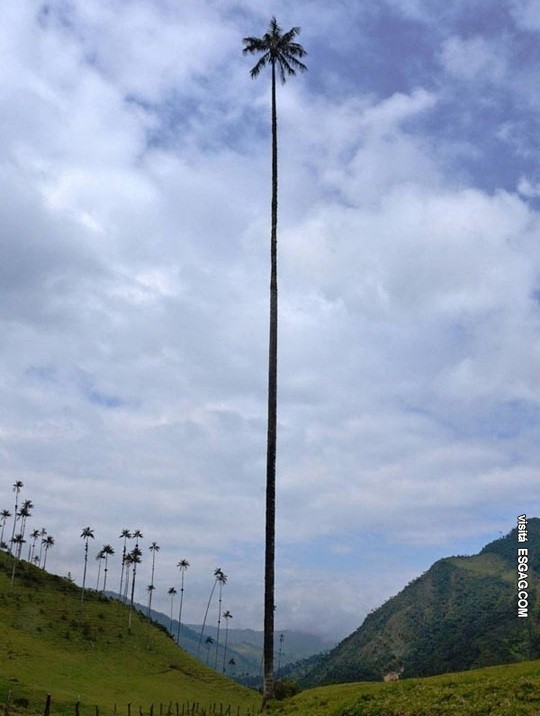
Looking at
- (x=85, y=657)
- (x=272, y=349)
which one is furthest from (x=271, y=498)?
(x=85, y=657)

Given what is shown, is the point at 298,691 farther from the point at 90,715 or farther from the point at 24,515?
the point at 24,515

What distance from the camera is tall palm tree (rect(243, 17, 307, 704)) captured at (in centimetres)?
3256

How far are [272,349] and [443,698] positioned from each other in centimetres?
1932

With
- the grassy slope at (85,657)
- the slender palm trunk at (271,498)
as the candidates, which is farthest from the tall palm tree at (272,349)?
the grassy slope at (85,657)

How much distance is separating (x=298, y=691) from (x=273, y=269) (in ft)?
81.8

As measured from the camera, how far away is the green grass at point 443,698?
22.3 meters


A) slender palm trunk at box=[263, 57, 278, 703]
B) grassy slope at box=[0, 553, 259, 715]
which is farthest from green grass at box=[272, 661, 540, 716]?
grassy slope at box=[0, 553, 259, 715]

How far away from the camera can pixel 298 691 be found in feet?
120

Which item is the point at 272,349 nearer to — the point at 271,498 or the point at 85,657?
the point at 271,498

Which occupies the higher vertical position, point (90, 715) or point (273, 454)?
point (273, 454)

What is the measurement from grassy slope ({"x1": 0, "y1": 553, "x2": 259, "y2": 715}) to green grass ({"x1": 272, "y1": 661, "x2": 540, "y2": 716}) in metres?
28.1

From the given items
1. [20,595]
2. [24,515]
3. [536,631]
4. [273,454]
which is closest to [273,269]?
[273,454]

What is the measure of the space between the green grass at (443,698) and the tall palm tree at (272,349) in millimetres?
3472

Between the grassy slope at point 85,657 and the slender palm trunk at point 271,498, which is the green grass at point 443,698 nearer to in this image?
the slender palm trunk at point 271,498
